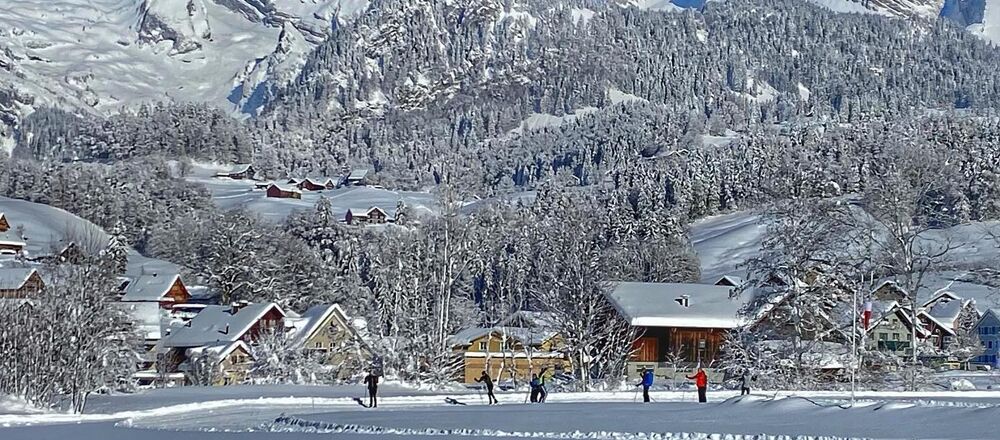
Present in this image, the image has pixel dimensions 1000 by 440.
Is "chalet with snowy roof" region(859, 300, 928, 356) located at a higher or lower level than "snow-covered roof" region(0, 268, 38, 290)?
lower

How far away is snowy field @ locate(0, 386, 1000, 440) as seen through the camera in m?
24.2

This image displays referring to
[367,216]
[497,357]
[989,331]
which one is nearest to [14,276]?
[497,357]

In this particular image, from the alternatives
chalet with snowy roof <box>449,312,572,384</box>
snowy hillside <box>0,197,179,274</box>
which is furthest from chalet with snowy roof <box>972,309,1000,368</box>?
snowy hillside <box>0,197,179,274</box>

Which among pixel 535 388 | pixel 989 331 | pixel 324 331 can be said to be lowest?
pixel 535 388

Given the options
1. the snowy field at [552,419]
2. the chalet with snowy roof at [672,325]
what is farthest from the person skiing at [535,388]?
the chalet with snowy roof at [672,325]

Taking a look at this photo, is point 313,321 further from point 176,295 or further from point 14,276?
point 176,295

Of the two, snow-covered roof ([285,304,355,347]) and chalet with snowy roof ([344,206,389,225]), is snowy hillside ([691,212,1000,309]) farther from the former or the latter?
snow-covered roof ([285,304,355,347])

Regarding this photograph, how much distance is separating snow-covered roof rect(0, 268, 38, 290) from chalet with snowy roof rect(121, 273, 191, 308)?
8339 millimetres

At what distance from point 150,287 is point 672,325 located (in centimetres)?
4339

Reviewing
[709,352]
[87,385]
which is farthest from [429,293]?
[87,385]

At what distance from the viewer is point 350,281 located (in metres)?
96.6

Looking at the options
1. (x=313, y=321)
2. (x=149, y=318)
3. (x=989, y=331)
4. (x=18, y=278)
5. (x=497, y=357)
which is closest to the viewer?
(x=313, y=321)

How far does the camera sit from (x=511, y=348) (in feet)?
225

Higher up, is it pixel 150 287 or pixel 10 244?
pixel 10 244
